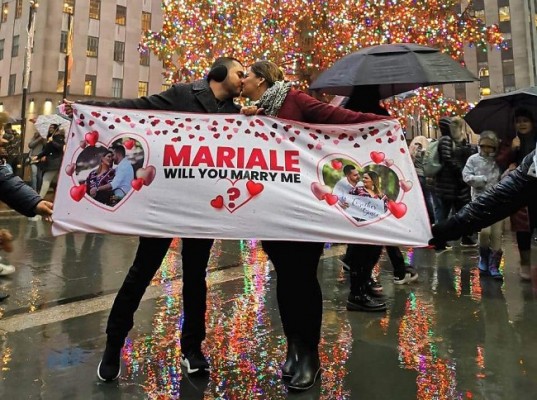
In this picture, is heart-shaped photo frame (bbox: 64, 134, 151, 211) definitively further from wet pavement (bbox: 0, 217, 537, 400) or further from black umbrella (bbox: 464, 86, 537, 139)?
black umbrella (bbox: 464, 86, 537, 139)

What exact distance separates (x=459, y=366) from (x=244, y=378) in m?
1.47

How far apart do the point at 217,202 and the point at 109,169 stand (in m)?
0.73

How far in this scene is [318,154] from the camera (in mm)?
2988

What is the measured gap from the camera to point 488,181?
18.9 feet

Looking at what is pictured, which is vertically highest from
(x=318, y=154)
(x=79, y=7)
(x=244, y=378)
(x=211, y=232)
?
(x=79, y=7)

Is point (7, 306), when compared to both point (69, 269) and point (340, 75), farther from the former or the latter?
point (340, 75)

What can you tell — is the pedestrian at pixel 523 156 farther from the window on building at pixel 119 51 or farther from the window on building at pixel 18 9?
the window on building at pixel 18 9

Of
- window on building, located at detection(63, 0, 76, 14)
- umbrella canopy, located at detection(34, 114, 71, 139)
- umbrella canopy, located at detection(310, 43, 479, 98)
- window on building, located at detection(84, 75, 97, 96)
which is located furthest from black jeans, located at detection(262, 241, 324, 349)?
window on building, located at detection(63, 0, 76, 14)

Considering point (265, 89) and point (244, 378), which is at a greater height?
point (265, 89)

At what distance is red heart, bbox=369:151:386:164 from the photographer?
296cm

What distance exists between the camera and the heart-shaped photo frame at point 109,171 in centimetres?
286

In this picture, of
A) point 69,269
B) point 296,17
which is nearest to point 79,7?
point 296,17

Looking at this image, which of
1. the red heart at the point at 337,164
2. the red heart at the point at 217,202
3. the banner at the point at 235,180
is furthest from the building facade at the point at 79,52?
the red heart at the point at 337,164

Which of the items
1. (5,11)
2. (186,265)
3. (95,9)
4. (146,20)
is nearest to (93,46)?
(95,9)
